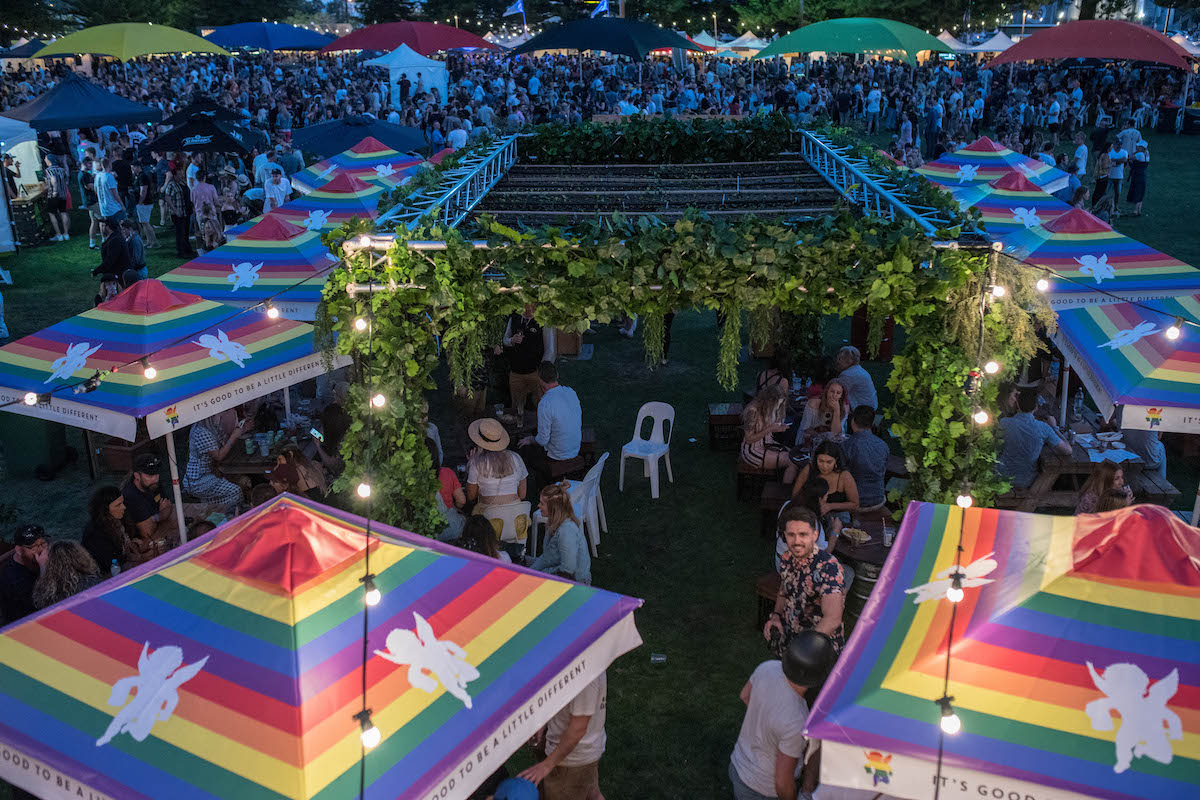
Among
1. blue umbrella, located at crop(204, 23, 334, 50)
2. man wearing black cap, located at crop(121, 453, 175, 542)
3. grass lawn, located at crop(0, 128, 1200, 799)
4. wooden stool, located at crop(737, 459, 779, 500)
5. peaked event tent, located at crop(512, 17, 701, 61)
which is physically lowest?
grass lawn, located at crop(0, 128, 1200, 799)

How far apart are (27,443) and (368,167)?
18.8 feet

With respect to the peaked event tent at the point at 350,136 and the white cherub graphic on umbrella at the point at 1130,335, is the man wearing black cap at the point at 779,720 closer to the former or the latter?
the white cherub graphic on umbrella at the point at 1130,335

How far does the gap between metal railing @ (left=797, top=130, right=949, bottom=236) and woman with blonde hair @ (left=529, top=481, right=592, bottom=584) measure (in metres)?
2.85

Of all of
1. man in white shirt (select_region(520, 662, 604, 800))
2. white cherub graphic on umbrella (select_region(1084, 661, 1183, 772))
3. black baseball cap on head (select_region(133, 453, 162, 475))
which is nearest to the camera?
white cherub graphic on umbrella (select_region(1084, 661, 1183, 772))

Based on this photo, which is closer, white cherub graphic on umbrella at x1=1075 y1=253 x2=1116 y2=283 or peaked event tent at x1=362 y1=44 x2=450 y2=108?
white cherub graphic on umbrella at x1=1075 y1=253 x2=1116 y2=283

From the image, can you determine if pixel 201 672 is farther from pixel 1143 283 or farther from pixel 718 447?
pixel 1143 283

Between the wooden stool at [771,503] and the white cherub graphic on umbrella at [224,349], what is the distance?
4.26 m

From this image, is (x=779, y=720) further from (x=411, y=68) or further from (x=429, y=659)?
(x=411, y=68)

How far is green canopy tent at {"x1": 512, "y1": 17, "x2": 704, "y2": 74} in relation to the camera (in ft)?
60.8

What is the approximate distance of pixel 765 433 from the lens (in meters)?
8.52

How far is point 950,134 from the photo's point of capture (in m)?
27.2

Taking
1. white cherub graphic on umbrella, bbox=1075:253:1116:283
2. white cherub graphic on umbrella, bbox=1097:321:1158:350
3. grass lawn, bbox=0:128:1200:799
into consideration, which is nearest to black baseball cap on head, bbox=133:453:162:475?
grass lawn, bbox=0:128:1200:799

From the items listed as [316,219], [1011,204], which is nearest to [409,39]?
[316,219]

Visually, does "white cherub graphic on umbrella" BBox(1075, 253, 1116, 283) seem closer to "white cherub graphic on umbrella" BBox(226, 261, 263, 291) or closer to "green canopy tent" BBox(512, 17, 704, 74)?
"white cherub graphic on umbrella" BBox(226, 261, 263, 291)
